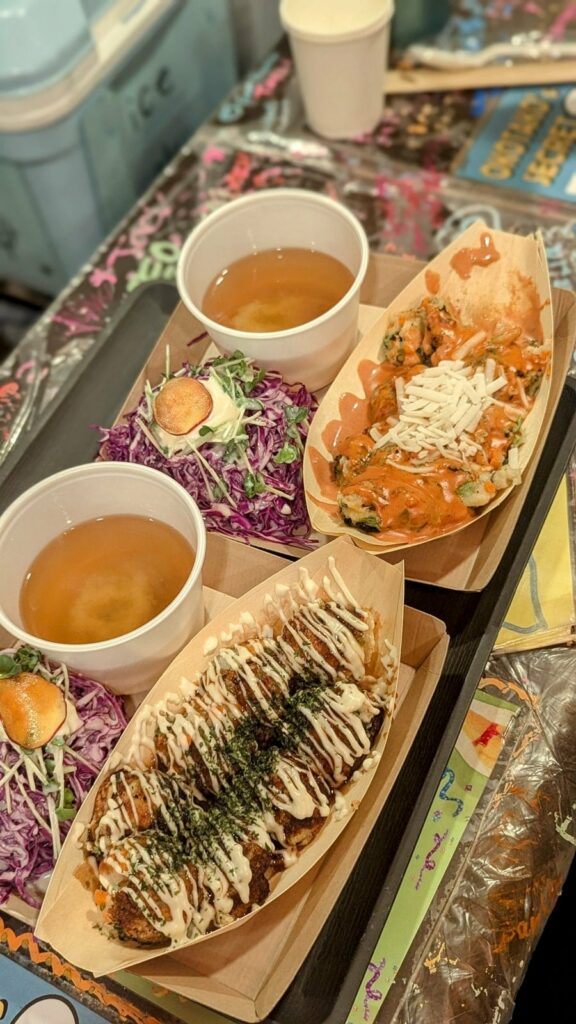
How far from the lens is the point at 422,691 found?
1.27 meters

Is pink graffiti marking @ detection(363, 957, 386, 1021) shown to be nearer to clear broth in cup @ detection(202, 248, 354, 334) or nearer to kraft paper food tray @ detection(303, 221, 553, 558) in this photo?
kraft paper food tray @ detection(303, 221, 553, 558)

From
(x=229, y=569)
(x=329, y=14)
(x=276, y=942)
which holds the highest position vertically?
(x=329, y=14)

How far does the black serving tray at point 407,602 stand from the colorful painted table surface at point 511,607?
0.22 ft

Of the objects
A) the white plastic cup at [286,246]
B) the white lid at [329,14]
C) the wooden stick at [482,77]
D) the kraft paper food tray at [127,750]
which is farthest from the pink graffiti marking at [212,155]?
the kraft paper food tray at [127,750]

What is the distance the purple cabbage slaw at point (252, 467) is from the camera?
1519mm

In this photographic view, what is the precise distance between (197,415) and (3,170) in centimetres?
132

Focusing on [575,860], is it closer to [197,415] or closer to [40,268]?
[197,415]

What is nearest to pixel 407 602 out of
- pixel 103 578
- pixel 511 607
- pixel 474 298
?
pixel 511 607

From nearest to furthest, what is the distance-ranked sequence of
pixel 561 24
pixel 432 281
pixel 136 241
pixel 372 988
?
pixel 372 988
pixel 432 281
pixel 136 241
pixel 561 24

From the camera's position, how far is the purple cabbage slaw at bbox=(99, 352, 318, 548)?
1.52m

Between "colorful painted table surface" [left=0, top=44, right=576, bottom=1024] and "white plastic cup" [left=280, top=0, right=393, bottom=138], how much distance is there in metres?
0.07

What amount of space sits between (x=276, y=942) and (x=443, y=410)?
3.03 ft

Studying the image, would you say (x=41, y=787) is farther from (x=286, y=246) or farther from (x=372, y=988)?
(x=286, y=246)

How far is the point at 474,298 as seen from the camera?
1.71 metres
